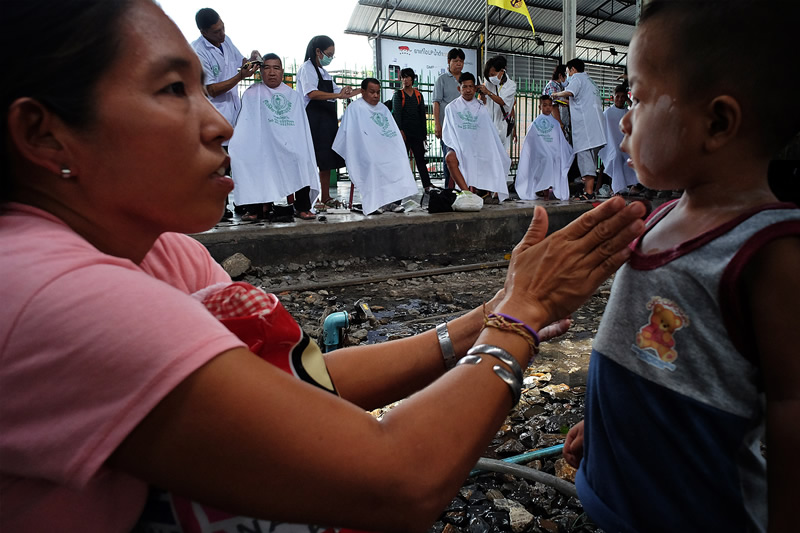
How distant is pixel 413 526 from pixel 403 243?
212 inches

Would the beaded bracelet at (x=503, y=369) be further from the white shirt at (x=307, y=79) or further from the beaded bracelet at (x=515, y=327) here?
the white shirt at (x=307, y=79)

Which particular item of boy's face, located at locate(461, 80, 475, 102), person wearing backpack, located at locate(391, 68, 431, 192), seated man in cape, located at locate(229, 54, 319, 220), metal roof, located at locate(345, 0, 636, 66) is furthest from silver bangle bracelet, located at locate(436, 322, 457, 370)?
metal roof, located at locate(345, 0, 636, 66)

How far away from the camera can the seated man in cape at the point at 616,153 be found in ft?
30.8

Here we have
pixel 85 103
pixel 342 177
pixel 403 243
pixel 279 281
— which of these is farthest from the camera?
pixel 342 177

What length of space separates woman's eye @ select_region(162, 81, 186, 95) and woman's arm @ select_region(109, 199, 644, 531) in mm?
495

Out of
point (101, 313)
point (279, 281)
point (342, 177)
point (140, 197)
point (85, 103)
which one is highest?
point (342, 177)

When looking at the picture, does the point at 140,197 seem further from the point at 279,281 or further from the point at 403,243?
the point at 403,243

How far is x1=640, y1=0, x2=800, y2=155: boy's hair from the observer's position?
0.96 metres

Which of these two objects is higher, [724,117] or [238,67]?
[238,67]

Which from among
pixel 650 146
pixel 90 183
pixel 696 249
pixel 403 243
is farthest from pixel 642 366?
pixel 403 243

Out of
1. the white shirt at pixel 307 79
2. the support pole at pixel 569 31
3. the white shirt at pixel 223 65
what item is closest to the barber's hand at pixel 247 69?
the white shirt at pixel 223 65

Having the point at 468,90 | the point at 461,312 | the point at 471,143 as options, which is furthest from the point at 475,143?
the point at 461,312

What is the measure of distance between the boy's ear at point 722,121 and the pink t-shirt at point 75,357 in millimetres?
1041

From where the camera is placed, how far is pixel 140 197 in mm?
876
